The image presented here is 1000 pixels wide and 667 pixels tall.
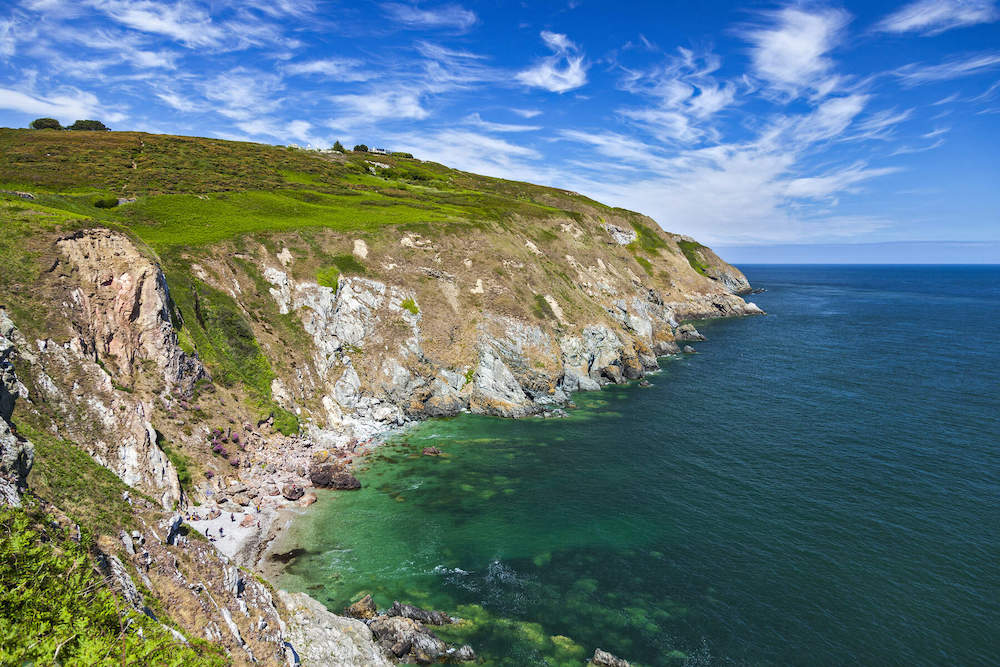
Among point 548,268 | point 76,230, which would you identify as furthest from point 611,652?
point 548,268

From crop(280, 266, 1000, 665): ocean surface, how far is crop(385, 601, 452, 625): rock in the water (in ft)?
3.42

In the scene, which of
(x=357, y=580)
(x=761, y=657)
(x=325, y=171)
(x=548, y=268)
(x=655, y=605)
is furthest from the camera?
(x=325, y=171)

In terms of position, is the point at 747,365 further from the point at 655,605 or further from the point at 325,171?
the point at 325,171

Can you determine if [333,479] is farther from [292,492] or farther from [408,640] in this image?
[408,640]

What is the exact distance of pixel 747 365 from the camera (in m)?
→ 88.9

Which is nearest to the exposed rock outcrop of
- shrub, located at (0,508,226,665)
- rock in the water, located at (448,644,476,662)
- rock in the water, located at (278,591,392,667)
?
rock in the water, located at (278,591,392,667)

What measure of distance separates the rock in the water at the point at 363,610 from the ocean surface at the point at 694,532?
1877 millimetres

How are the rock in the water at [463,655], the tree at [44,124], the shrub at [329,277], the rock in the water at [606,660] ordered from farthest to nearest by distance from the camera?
the tree at [44,124] < the shrub at [329,277] < the rock in the water at [463,655] < the rock in the water at [606,660]

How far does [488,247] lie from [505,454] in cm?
4285

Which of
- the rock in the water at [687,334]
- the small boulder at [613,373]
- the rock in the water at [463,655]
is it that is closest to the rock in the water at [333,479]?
the rock in the water at [463,655]

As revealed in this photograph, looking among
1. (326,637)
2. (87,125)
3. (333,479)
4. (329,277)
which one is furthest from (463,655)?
(87,125)

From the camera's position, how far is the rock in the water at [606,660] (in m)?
25.1

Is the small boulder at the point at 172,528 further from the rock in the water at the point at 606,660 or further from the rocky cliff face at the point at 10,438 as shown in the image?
the rock in the water at the point at 606,660

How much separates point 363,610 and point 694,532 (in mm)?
25528
